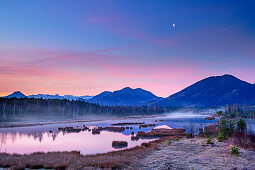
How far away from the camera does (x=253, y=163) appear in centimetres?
2066

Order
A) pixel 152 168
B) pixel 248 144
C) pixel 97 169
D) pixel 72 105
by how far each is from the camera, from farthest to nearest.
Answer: pixel 72 105 < pixel 248 144 < pixel 152 168 < pixel 97 169

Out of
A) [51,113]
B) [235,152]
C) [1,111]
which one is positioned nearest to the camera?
[235,152]

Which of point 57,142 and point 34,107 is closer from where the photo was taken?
point 57,142

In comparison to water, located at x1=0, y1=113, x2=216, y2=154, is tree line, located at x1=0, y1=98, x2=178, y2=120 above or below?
above

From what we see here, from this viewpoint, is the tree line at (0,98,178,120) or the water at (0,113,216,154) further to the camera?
the tree line at (0,98,178,120)

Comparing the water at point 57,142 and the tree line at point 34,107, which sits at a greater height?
the tree line at point 34,107

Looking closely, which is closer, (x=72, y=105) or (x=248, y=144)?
(x=248, y=144)

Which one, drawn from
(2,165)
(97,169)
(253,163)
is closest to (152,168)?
(97,169)

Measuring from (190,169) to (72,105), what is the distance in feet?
578

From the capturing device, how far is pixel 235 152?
23.2 m

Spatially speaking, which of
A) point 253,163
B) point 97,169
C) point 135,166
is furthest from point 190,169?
point 97,169

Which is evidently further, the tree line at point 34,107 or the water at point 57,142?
the tree line at point 34,107

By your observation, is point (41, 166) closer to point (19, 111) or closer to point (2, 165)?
point (2, 165)

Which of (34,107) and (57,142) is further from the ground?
(34,107)
